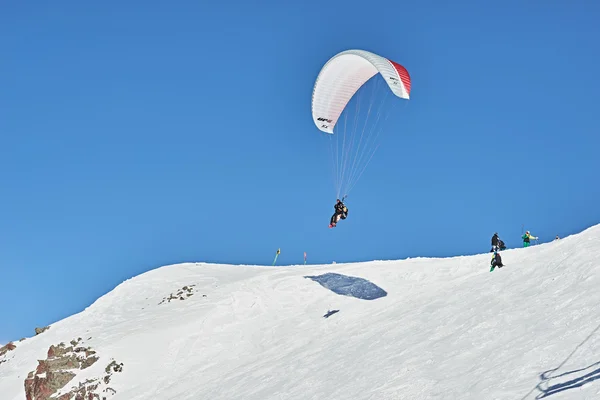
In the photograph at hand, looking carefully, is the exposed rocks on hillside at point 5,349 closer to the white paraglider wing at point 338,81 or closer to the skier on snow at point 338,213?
the skier on snow at point 338,213

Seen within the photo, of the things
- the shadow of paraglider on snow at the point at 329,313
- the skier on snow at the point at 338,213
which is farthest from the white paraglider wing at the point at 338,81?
the shadow of paraglider on snow at the point at 329,313

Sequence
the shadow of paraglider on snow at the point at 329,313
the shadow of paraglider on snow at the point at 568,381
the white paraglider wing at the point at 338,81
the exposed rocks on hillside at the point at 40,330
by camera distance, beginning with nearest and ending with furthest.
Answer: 1. the shadow of paraglider on snow at the point at 568,381
2. the white paraglider wing at the point at 338,81
3. the shadow of paraglider on snow at the point at 329,313
4. the exposed rocks on hillside at the point at 40,330

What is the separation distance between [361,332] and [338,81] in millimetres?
10268

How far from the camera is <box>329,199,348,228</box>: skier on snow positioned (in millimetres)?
22125

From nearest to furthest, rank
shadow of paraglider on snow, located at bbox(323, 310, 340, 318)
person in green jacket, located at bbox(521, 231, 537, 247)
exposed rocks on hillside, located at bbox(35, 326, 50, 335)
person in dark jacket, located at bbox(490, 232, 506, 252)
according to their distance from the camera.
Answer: shadow of paraglider on snow, located at bbox(323, 310, 340, 318)
person in dark jacket, located at bbox(490, 232, 506, 252)
person in green jacket, located at bbox(521, 231, 537, 247)
exposed rocks on hillside, located at bbox(35, 326, 50, 335)

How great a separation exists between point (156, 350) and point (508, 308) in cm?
1310

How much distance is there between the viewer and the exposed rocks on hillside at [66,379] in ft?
65.5

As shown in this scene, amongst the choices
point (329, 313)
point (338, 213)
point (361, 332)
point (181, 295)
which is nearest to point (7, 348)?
point (181, 295)

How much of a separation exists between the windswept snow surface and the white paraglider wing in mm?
7143

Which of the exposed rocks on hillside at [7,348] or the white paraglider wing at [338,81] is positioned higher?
the white paraglider wing at [338,81]

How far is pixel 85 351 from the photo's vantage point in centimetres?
2228

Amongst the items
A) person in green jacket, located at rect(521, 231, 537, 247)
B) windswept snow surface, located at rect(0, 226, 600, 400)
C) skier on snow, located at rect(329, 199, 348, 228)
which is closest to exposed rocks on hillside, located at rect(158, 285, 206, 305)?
windswept snow surface, located at rect(0, 226, 600, 400)

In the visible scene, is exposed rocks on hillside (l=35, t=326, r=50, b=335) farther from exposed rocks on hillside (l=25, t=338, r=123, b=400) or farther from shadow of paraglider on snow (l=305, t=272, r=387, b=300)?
shadow of paraglider on snow (l=305, t=272, r=387, b=300)

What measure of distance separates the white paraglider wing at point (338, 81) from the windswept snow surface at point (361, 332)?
7143mm
